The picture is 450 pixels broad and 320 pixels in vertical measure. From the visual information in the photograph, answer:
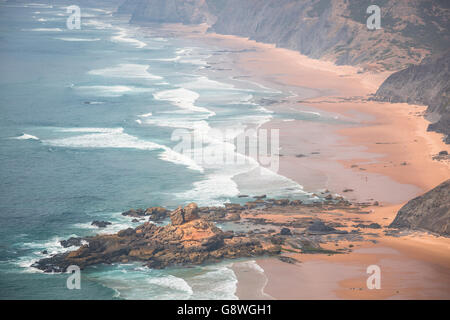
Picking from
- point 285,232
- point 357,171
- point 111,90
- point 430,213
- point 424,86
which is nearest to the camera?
point 430,213

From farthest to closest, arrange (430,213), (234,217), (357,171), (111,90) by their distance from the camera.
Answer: (111,90) < (357,171) < (234,217) < (430,213)

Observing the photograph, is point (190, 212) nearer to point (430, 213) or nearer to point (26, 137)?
point (430, 213)

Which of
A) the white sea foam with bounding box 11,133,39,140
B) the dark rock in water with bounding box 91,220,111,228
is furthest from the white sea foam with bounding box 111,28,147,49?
the dark rock in water with bounding box 91,220,111,228

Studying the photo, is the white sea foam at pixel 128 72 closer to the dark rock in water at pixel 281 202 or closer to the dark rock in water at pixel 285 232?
the dark rock in water at pixel 281 202

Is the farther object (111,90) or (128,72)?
(128,72)

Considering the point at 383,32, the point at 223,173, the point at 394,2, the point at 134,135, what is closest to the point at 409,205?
the point at 223,173

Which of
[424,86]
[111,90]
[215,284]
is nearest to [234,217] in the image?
[215,284]
